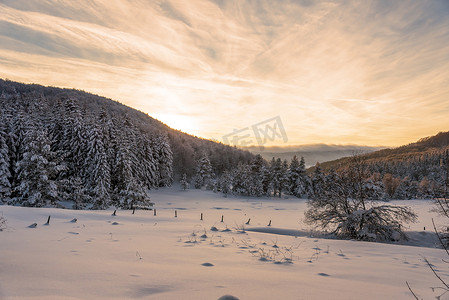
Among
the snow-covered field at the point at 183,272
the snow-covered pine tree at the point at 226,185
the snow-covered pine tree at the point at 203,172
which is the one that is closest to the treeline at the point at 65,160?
the snow-covered field at the point at 183,272

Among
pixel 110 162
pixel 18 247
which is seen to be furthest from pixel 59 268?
pixel 110 162

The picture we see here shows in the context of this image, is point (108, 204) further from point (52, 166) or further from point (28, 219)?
point (28, 219)

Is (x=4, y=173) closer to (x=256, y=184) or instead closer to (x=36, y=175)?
(x=36, y=175)

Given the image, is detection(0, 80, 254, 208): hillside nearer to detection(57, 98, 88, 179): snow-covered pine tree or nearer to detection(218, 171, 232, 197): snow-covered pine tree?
detection(57, 98, 88, 179): snow-covered pine tree

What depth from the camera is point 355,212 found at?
16641mm

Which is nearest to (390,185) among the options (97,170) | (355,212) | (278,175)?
(278,175)

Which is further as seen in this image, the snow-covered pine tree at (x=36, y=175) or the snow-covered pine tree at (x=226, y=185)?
the snow-covered pine tree at (x=226, y=185)

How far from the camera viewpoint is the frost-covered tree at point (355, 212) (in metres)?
16.5

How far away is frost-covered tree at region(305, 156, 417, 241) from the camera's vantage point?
16547mm

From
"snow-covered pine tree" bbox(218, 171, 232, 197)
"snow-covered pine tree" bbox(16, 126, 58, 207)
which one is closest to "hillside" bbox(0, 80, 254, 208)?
"snow-covered pine tree" bbox(16, 126, 58, 207)

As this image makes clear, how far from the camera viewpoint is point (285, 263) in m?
6.64

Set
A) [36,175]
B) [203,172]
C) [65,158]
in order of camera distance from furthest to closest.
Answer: [203,172] → [65,158] → [36,175]

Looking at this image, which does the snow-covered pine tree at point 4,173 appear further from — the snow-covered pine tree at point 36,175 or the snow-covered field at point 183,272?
the snow-covered field at point 183,272

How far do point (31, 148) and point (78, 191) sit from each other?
23.9ft
